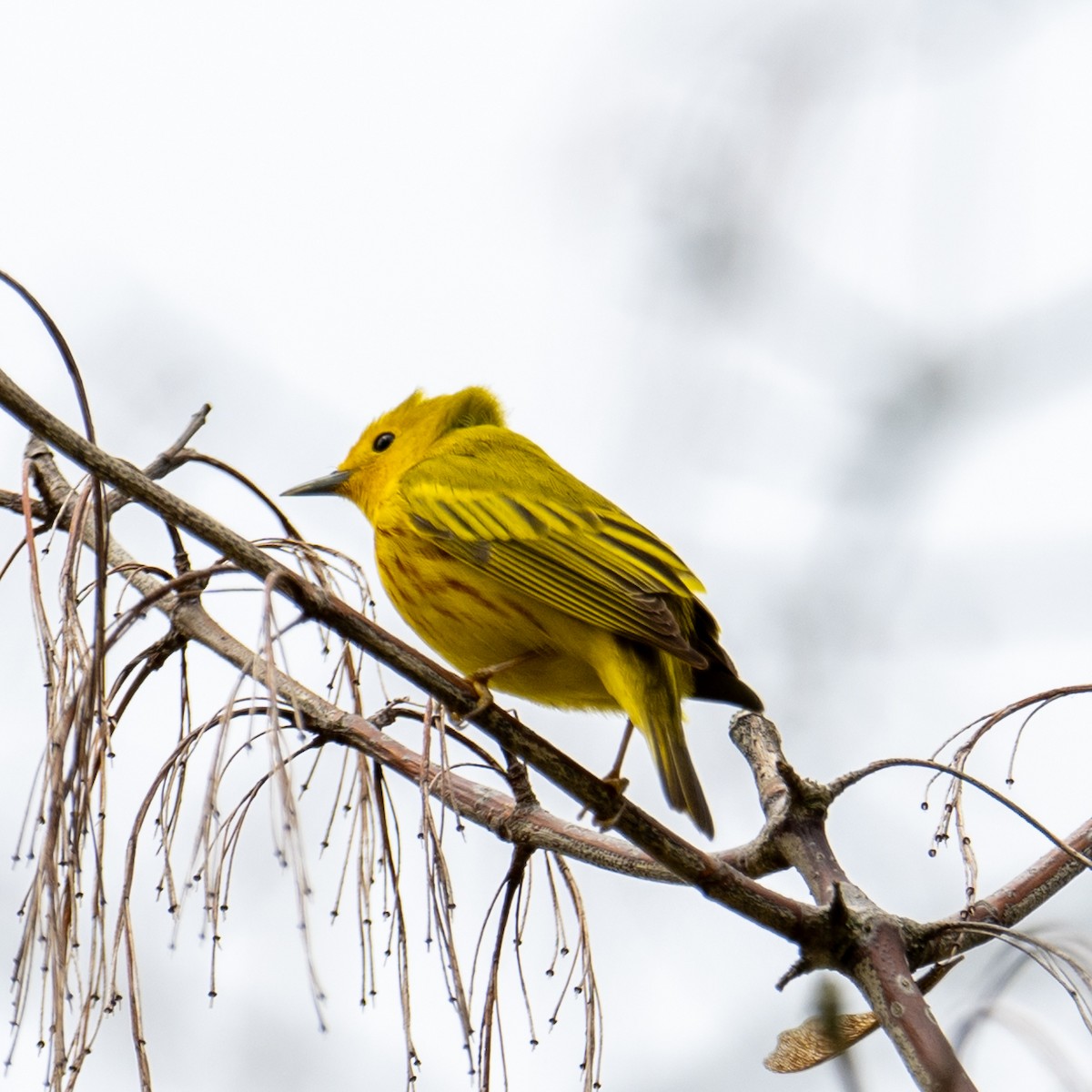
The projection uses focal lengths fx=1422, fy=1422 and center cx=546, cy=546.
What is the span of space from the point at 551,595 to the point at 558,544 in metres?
0.33

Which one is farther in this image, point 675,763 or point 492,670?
point 492,670

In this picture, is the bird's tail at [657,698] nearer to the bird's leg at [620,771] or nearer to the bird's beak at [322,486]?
the bird's leg at [620,771]

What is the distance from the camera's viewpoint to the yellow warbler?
3.50 meters

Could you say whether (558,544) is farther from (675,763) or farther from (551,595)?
(675,763)

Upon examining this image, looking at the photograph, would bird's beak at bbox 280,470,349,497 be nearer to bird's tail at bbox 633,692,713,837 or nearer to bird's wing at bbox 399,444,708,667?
bird's wing at bbox 399,444,708,667

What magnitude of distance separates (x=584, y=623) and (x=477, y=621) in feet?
0.98

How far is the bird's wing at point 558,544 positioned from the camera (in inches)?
141

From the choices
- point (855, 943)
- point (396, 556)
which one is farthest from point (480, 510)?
point (855, 943)

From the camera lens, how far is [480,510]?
13.9 ft

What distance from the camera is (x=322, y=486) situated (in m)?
5.29

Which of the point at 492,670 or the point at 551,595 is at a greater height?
the point at 551,595

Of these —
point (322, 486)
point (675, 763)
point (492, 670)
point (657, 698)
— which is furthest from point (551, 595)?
point (322, 486)

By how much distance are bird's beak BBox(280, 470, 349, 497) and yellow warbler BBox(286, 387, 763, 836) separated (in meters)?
0.56

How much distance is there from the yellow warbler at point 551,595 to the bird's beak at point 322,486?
0.56 metres
